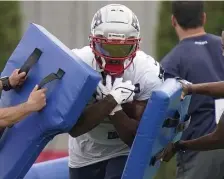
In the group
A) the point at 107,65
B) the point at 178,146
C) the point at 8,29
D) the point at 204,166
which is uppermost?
the point at 107,65

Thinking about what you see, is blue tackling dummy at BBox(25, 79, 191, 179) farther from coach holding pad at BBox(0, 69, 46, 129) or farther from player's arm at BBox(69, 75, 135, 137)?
coach holding pad at BBox(0, 69, 46, 129)

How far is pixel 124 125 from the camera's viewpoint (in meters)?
3.78

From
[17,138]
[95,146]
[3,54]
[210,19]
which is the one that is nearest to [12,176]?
[17,138]

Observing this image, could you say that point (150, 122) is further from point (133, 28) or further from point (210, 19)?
point (210, 19)

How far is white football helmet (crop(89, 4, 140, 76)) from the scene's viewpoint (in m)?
3.80

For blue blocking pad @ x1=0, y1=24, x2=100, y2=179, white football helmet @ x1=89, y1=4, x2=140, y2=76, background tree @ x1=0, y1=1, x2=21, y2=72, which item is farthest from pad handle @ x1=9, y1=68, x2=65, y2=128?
background tree @ x1=0, y1=1, x2=21, y2=72

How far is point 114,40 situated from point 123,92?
0.26m

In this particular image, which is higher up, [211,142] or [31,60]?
[31,60]

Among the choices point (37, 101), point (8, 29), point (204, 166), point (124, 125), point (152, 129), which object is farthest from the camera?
point (8, 29)

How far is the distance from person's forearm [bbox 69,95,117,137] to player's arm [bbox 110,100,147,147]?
0.06 meters

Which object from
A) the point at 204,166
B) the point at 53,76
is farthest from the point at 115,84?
the point at 204,166

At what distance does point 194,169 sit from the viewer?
15.5 feet

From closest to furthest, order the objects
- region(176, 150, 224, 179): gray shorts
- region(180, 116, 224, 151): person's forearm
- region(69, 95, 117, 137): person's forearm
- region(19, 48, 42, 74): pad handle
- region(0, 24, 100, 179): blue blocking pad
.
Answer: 1. region(0, 24, 100, 179): blue blocking pad
2. region(69, 95, 117, 137): person's forearm
3. region(19, 48, 42, 74): pad handle
4. region(180, 116, 224, 151): person's forearm
5. region(176, 150, 224, 179): gray shorts

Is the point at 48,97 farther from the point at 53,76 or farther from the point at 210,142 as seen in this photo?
the point at 210,142
